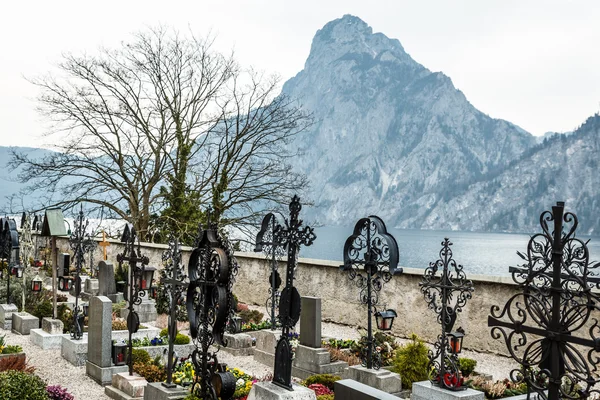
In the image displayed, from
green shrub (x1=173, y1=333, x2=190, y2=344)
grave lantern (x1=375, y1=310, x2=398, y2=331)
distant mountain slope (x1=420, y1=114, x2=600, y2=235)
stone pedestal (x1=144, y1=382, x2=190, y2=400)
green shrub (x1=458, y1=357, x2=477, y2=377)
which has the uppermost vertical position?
distant mountain slope (x1=420, y1=114, x2=600, y2=235)

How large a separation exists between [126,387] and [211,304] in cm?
336

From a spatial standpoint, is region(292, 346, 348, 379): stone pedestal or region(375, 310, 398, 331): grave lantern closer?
region(375, 310, 398, 331): grave lantern

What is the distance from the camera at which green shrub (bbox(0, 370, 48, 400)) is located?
839 cm

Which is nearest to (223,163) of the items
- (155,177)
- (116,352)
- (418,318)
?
(155,177)

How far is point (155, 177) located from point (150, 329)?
49.8 ft

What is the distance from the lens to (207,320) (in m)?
7.75

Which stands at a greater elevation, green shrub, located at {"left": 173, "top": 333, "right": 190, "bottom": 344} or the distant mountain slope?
the distant mountain slope

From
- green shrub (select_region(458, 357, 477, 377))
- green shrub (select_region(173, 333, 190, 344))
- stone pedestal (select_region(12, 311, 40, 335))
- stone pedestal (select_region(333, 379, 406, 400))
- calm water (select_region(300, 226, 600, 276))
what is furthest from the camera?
calm water (select_region(300, 226, 600, 276))

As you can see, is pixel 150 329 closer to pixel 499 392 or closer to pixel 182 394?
pixel 182 394

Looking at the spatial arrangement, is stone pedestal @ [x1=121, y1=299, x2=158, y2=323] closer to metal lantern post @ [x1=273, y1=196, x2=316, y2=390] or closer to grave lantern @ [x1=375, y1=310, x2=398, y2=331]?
grave lantern @ [x1=375, y1=310, x2=398, y2=331]

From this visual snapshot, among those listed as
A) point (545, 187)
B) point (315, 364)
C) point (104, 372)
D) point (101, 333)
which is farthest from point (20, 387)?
point (545, 187)

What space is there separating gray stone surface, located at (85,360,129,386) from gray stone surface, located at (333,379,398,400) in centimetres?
604

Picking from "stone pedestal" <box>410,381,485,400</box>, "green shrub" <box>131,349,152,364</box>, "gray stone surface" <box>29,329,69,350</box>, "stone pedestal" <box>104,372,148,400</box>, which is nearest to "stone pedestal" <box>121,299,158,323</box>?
"gray stone surface" <box>29,329,69,350</box>

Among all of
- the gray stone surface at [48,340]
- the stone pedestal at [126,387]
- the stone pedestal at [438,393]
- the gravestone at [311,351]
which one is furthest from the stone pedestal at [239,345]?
the stone pedestal at [438,393]
